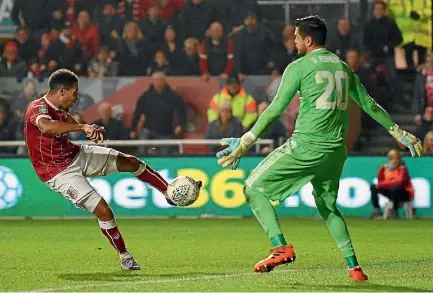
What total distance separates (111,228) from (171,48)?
1269 cm

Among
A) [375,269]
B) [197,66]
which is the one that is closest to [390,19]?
[197,66]

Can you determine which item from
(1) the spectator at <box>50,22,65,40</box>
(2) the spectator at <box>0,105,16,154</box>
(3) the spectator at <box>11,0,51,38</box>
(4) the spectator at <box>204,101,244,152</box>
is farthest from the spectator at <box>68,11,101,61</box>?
(4) the spectator at <box>204,101,244,152</box>

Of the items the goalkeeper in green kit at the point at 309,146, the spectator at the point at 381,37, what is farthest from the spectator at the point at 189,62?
the goalkeeper in green kit at the point at 309,146

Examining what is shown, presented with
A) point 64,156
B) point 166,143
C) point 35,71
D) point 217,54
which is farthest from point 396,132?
point 35,71

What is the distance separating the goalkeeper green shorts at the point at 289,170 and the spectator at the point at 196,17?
14095 mm

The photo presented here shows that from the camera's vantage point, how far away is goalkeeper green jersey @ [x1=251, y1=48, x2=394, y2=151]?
9711 millimetres

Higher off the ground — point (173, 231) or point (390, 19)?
point (390, 19)

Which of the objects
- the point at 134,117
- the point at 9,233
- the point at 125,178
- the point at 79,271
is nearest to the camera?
the point at 79,271

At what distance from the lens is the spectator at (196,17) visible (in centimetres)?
2377

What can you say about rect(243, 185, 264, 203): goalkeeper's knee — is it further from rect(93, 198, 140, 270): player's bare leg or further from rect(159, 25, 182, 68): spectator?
rect(159, 25, 182, 68): spectator

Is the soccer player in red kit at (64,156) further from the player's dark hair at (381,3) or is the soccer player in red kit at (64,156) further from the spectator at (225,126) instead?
the player's dark hair at (381,3)

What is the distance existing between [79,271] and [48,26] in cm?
1426

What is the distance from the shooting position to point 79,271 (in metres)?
11.1

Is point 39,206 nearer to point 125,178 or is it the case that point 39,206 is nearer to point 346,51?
point 125,178
